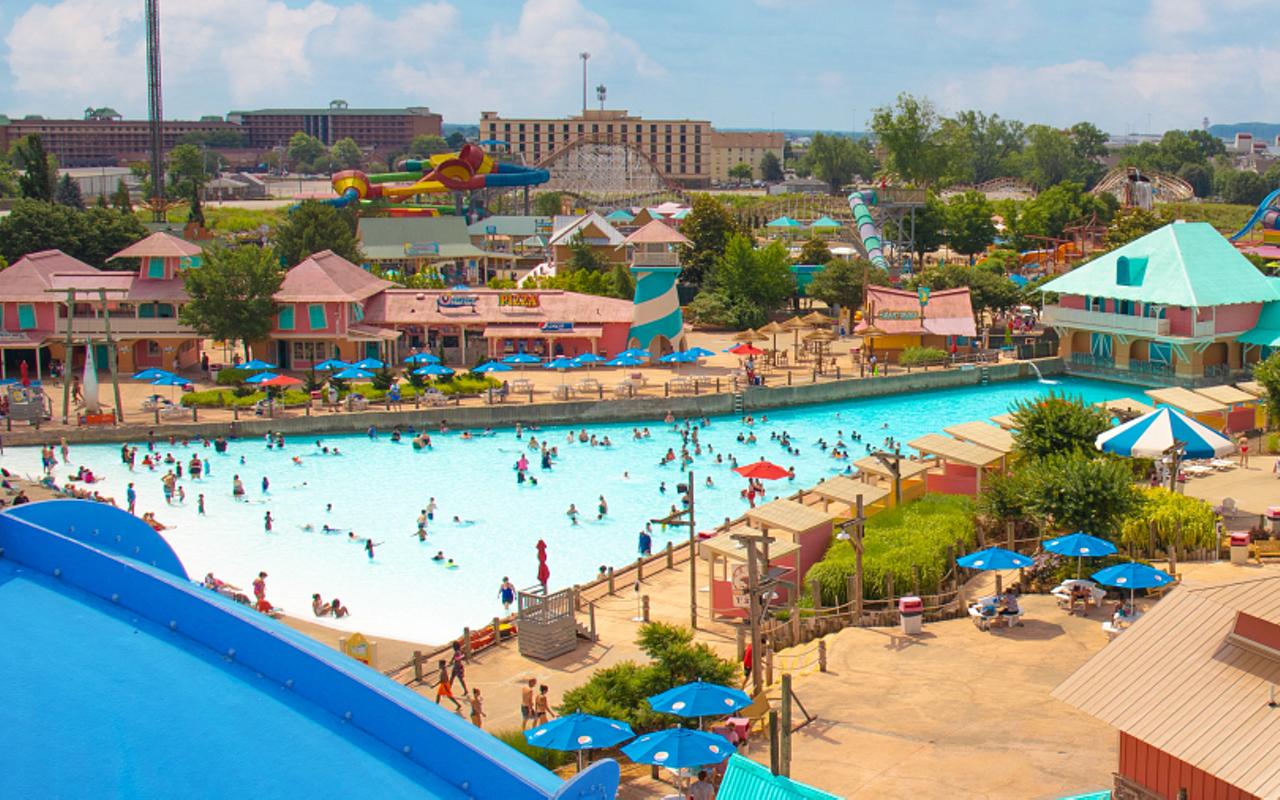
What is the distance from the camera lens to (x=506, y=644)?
19.0 m

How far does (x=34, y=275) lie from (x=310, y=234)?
601 inches

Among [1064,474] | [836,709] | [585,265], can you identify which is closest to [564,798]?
[836,709]

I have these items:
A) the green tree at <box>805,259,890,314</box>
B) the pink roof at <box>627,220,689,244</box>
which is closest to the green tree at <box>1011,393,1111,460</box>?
the pink roof at <box>627,220,689,244</box>

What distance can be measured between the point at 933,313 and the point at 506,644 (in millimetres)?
31870

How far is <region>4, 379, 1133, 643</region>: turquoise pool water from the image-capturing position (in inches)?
941

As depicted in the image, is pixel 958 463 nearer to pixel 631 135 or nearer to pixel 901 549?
pixel 901 549

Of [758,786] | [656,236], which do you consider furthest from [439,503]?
[758,786]

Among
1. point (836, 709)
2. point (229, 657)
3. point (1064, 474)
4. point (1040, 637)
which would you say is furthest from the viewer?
point (1064, 474)

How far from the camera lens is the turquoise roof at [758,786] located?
27.3 feet

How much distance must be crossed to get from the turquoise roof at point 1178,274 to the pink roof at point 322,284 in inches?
1071

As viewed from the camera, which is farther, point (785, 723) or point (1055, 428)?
point (1055, 428)

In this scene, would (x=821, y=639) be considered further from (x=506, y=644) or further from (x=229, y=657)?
(x=229, y=657)

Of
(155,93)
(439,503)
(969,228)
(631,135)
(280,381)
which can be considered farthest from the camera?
(631,135)

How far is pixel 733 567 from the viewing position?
66.2 ft
